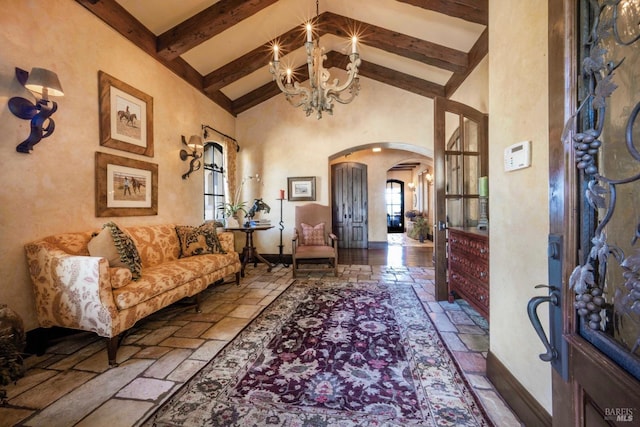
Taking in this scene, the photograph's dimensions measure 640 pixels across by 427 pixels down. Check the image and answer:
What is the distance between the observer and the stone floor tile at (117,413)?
1.33 metres

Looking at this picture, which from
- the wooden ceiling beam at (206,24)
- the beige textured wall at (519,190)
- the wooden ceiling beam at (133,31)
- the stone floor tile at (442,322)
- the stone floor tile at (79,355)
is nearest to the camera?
the beige textured wall at (519,190)

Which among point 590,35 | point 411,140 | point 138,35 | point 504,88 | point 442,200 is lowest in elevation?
point 442,200

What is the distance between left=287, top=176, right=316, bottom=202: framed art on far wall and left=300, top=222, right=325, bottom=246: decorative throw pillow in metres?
0.73

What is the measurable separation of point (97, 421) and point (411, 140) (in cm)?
527

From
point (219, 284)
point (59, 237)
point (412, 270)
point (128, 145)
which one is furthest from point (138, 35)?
point (412, 270)

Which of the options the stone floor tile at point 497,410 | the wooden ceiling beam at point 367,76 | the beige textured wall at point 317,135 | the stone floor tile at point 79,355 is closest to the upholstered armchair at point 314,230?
the beige textured wall at point 317,135

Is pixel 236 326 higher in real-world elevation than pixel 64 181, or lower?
lower

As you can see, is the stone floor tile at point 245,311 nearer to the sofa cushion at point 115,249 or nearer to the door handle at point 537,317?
the sofa cushion at point 115,249

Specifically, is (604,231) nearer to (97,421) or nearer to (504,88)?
(504,88)

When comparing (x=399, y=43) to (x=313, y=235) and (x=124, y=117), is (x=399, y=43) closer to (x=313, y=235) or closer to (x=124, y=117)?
(x=313, y=235)

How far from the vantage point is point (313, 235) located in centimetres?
482

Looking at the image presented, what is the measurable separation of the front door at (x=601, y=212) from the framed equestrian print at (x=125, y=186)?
3.44 m

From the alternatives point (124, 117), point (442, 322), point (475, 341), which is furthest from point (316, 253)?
point (124, 117)

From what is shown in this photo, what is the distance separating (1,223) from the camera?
191cm
